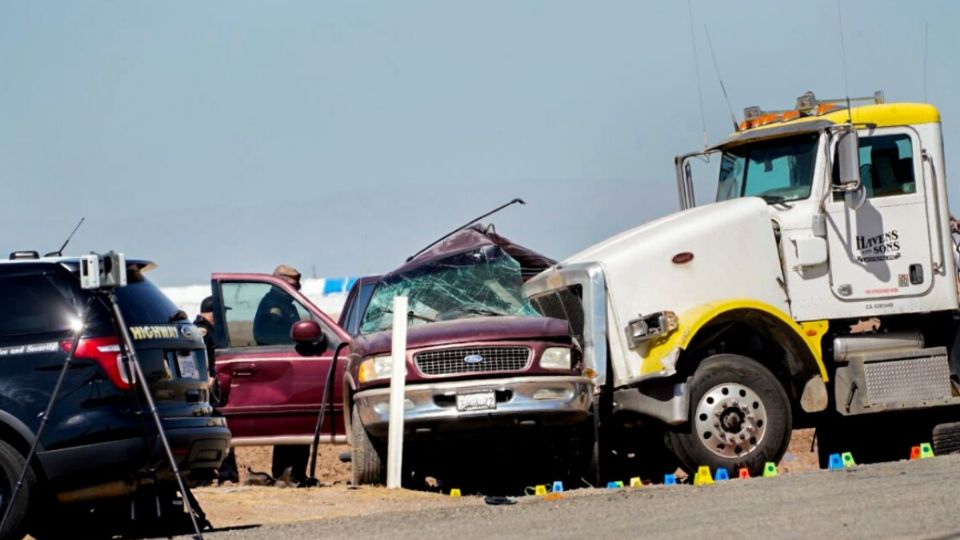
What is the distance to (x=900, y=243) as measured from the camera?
45.0 feet

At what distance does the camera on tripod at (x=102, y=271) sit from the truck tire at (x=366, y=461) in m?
3.84

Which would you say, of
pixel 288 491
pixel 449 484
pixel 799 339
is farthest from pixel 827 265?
pixel 288 491

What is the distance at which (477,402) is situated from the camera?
1230 cm

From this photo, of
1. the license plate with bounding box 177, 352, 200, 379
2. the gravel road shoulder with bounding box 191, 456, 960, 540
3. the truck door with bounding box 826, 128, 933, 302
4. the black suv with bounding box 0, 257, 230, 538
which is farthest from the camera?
the truck door with bounding box 826, 128, 933, 302

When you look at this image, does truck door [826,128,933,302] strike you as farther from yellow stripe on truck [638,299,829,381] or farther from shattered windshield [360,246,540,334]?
shattered windshield [360,246,540,334]

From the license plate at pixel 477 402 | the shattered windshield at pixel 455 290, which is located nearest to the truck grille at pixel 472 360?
the license plate at pixel 477 402

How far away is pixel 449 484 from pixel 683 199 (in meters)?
3.48

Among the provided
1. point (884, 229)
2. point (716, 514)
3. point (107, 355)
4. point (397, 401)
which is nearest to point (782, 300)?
point (884, 229)

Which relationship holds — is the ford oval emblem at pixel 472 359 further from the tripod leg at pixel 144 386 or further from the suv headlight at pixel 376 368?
the tripod leg at pixel 144 386

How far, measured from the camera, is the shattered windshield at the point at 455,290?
13914 mm

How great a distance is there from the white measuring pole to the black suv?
2420mm

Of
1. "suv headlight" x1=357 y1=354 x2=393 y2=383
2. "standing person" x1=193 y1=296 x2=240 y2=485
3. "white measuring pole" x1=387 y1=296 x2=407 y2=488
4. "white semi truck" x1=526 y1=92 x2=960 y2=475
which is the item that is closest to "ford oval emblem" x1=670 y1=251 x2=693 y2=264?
"white semi truck" x1=526 y1=92 x2=960 y2=475

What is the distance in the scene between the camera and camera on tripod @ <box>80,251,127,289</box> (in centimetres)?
945

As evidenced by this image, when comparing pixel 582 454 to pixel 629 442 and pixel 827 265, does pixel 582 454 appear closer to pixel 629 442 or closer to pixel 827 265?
pixel 629 442
